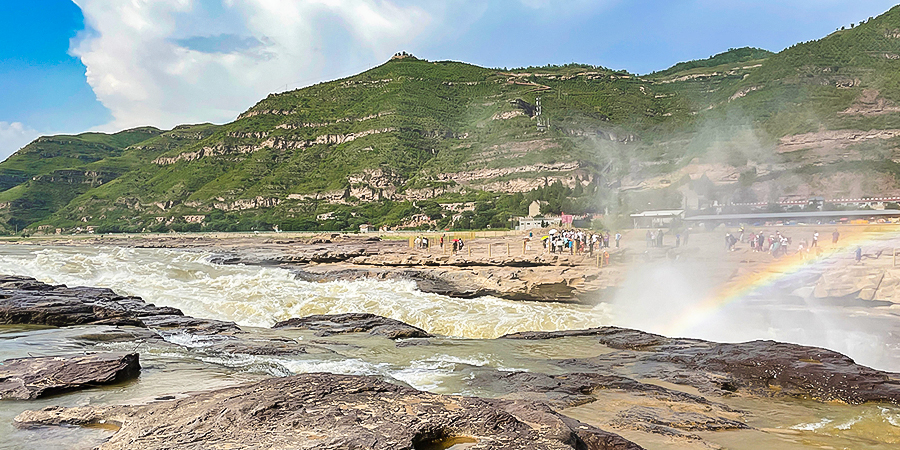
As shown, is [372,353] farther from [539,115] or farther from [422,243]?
[539,115]

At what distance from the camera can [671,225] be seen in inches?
1773

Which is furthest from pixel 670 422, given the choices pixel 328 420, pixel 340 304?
pixel 340 304

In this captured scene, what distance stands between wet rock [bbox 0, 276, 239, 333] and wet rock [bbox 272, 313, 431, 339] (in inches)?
96.5

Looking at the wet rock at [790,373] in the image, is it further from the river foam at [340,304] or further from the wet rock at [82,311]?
the wet rock at [82,311]

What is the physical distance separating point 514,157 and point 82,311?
126510 millimetres

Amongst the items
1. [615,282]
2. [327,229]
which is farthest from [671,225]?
[327,229]

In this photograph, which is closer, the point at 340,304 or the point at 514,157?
the point at 340,304

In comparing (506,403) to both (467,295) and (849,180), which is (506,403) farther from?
(849,180)

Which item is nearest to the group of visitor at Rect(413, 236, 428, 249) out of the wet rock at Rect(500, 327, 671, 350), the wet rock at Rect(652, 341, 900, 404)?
the wet rock at Rect(500, 327, 671, 350)

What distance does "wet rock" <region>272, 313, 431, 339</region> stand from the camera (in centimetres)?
1470

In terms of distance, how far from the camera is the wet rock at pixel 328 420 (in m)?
3.90

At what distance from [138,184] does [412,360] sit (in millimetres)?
191343

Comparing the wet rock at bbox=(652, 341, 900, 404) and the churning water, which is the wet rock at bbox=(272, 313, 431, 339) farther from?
the wet rock at bbox=(652, 341, 900, 404)

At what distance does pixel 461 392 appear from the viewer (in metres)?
8.41
